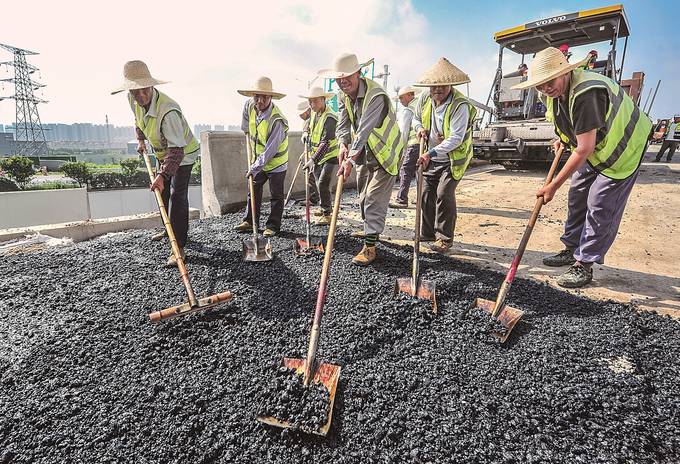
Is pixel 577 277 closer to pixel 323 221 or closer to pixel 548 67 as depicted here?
pixel 548 67

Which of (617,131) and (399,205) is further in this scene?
(399,205)

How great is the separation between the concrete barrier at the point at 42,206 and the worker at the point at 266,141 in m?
10.7

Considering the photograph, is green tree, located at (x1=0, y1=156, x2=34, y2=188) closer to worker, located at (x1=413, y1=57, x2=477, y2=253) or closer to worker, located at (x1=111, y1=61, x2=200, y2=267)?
worker, located at (x1=111, y1=61, x2=200, y2=267)

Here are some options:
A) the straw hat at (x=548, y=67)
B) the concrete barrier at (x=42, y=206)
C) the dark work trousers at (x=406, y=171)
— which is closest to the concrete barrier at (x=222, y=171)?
the dark work trousers at (x=406, y=171)

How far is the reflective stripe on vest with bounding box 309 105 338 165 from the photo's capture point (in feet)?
16.0

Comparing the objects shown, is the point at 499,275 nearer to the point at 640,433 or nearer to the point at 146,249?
the point at 640,433

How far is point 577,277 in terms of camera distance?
3002 mm

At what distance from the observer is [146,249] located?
3.82 m

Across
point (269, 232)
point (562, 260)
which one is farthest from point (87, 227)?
point (562, 260)

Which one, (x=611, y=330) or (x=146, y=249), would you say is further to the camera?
(x=146, y=249)

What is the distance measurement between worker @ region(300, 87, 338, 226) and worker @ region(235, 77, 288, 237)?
0.53m

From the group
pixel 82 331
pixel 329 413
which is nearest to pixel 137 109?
pixel 82 331

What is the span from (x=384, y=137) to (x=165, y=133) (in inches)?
79.6

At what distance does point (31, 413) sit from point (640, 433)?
9.32ft
